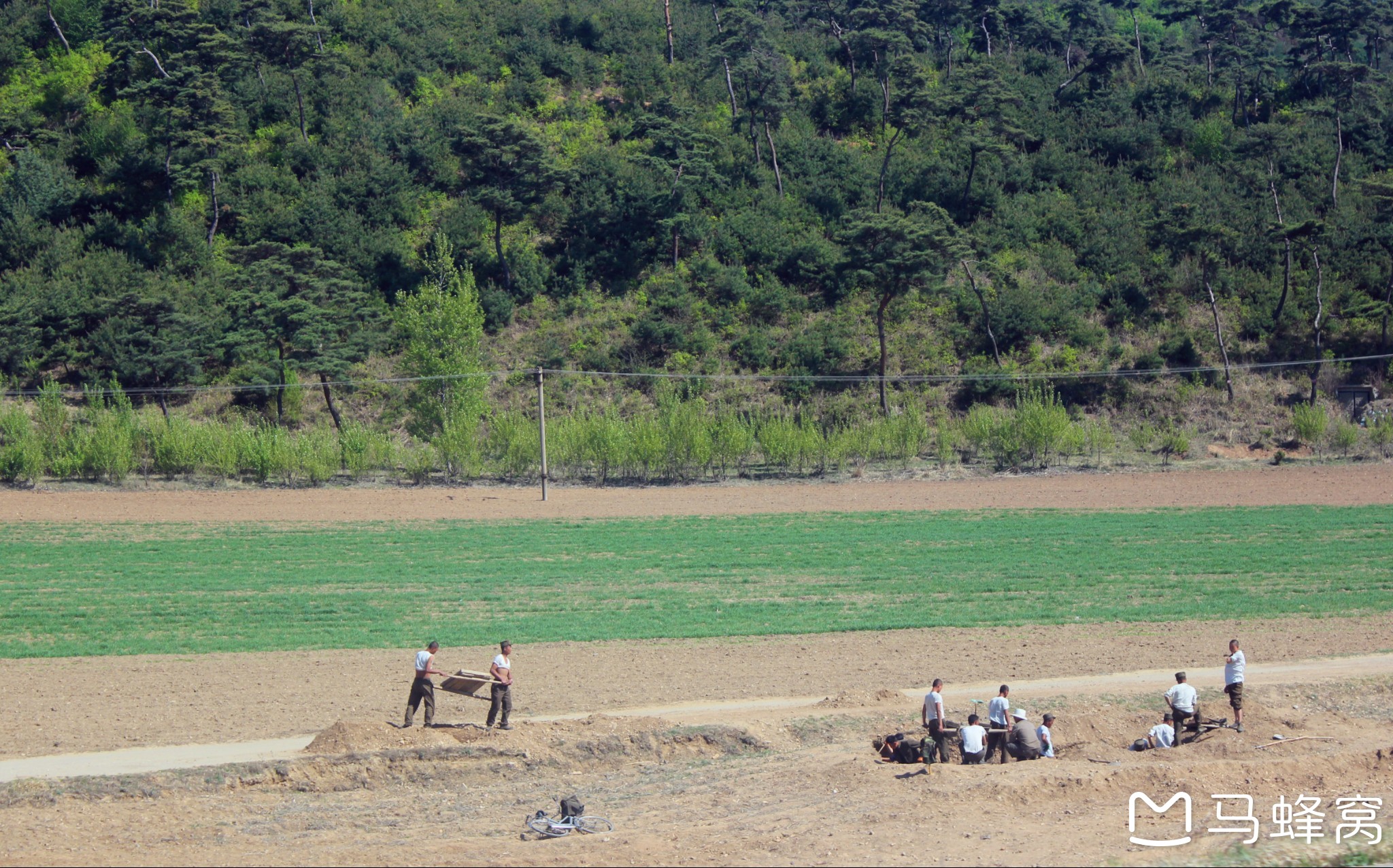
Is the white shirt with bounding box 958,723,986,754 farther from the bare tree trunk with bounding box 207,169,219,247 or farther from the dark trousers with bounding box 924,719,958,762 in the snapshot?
the bare tree trunk with bounding box 207,169,219,247

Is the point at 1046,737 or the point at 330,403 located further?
the point at 330,403

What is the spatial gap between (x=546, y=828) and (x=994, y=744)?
6664mm

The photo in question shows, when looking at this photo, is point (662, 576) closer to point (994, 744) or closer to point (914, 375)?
point (994, 744)

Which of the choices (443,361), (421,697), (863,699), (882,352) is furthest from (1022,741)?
(882,352)

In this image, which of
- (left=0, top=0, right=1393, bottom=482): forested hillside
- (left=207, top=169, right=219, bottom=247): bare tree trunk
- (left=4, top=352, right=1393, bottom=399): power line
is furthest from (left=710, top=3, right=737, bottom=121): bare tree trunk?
(left=207, top=169, right=219, bottom=247): bare tree trunk

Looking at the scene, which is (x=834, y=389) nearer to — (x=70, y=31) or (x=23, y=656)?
(x=23, y=656)

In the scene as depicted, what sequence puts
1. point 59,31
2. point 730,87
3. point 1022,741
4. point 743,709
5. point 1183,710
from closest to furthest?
point 1022,741, point 1183,710, point 743,709, point 730,87, point 59,31

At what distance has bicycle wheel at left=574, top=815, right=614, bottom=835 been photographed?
12.0 m

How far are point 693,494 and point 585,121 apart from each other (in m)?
36.7

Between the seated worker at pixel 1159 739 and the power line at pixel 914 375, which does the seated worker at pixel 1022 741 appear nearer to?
the seated worker at pixel 1159 739

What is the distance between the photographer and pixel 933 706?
14.8 metres

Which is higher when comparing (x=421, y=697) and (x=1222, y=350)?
(x=1222, y=350)

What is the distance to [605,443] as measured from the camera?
45.0 m

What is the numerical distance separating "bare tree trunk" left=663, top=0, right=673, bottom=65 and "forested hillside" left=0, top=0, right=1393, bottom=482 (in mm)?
298
